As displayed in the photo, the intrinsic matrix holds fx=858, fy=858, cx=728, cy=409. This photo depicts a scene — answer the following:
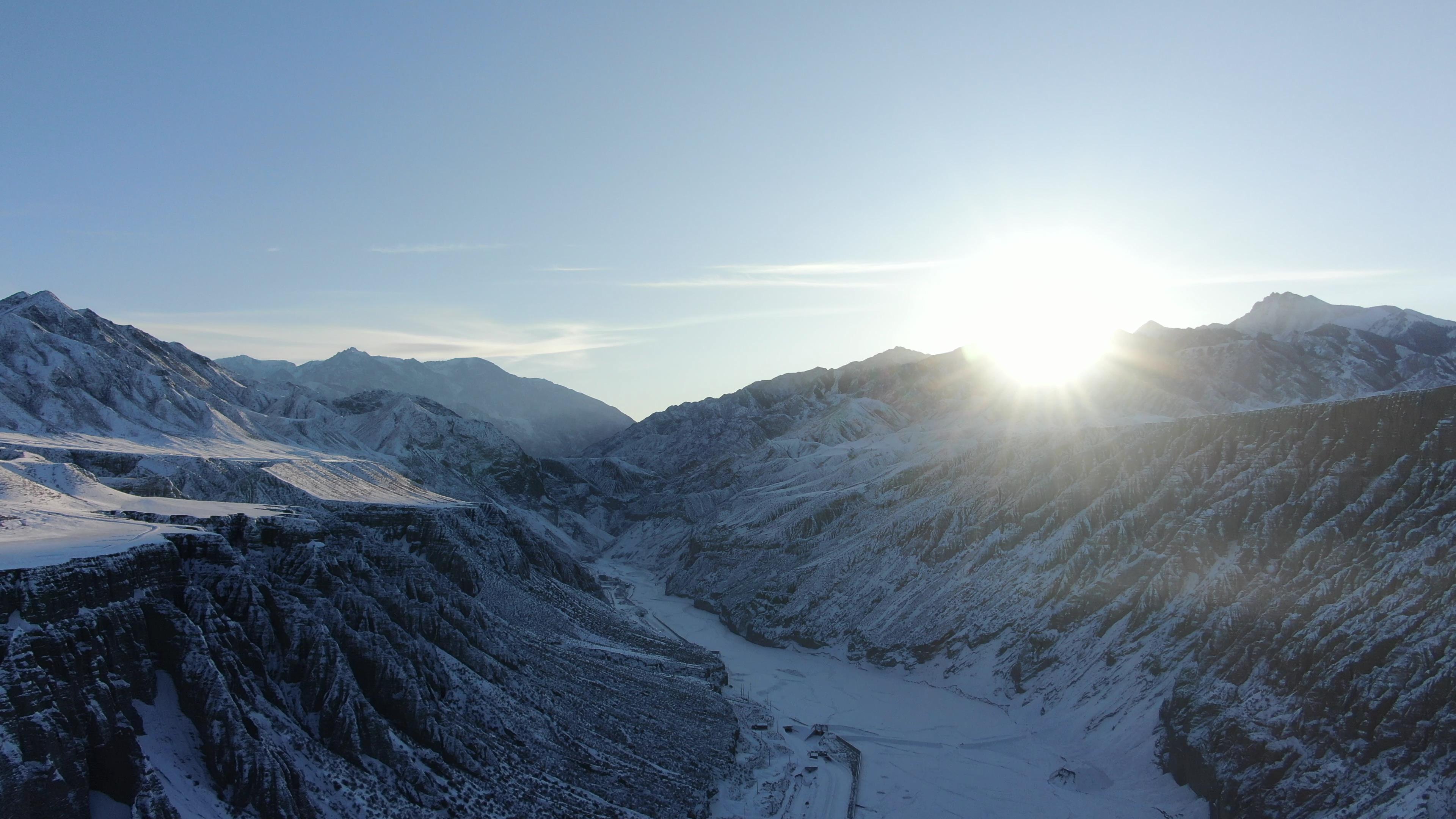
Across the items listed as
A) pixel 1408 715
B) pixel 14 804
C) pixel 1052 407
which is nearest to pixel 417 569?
pixel 14 804

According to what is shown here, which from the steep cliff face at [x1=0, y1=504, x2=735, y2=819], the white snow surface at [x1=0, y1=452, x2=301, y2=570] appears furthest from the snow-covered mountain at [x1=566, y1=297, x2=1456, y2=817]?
the white snow surface at [x1=0, y1=452, x2=301, y2=570]

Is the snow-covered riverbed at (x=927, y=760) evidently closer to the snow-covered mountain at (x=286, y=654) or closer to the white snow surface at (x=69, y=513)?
the snow-covered mountain at (x=286, y=654)

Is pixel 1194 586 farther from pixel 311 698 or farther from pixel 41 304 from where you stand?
pixel 41 304

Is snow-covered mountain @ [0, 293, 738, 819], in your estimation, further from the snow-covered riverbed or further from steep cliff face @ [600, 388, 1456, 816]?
steep cliff face @ [600, 388, 1456, 816]

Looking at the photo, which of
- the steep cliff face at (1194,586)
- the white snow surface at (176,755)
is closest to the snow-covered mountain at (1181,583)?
the steep cliff face at (1194,586)

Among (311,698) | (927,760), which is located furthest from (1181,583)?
(311,698)
